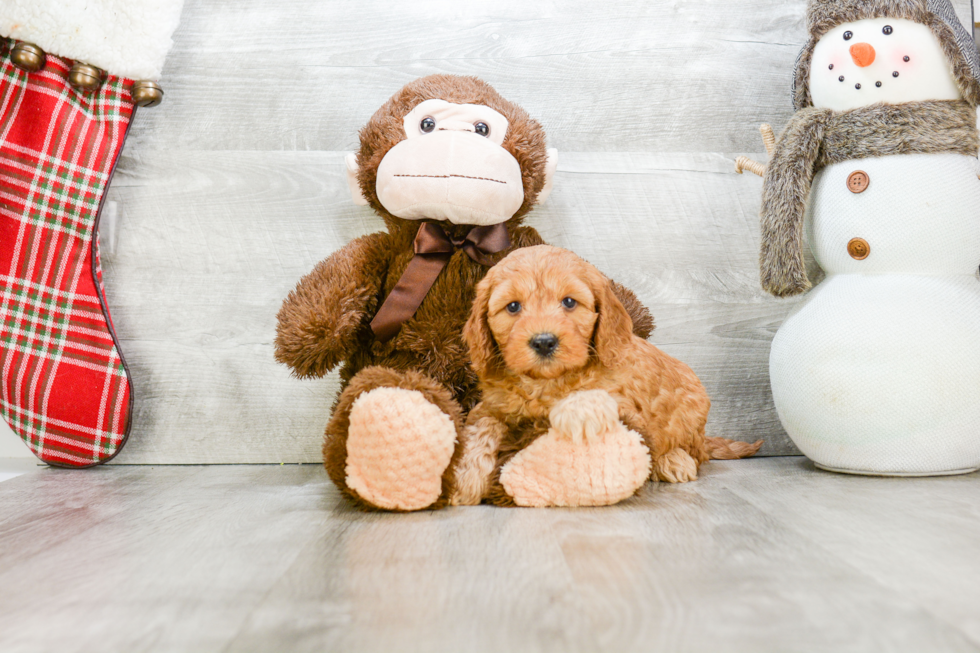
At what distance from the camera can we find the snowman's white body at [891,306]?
90cm

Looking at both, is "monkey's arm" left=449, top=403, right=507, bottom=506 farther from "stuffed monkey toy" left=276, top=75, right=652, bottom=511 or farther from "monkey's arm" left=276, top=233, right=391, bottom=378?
"monkey's arm" left=276, top=233, right=391, bottom=378

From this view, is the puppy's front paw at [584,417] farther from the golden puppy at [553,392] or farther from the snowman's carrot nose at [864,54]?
the snowman's carrot nose at [864,54]

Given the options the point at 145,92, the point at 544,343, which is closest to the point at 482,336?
the point at 544,343

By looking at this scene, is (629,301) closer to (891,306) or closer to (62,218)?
(891,306)

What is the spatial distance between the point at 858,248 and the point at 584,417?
1.63 ft

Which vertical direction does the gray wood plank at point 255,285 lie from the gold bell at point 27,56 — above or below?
below

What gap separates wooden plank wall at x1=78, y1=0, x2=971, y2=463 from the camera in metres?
1.17

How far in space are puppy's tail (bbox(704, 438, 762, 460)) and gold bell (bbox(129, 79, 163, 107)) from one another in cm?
107

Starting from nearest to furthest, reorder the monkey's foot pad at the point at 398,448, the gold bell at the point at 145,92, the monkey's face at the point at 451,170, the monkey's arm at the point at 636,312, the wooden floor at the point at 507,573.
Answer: the wooden floor at the point at 507,573 < the monkey's foot pad at the point at 398,448 < the monkey's face at the point at 451,170 < the monkey's arm at the point at 636,312 < the gold bell at the point at 145,92

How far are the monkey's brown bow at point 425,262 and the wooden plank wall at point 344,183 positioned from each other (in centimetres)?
25

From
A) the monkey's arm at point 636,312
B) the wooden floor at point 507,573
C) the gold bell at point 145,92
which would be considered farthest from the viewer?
the gold bell at point 145,92

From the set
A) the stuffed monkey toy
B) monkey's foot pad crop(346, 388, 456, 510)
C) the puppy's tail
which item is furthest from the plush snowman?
monkey's foot pad crop(346, 388, 456, 510)

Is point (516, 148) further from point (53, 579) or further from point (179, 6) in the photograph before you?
point (53, 579)

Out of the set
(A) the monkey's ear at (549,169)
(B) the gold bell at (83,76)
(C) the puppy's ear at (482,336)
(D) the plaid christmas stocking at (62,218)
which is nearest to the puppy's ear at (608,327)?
(C) the puppy's ear at (482,336)
